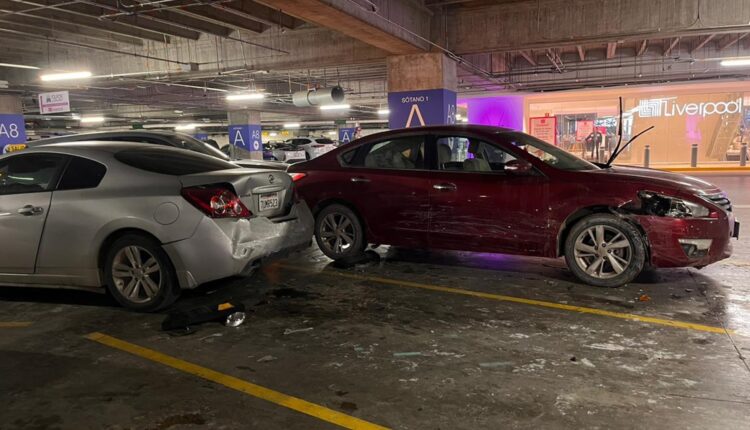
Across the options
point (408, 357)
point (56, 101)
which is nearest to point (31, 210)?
point (408, 357)

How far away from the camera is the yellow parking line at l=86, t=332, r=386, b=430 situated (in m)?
2.91

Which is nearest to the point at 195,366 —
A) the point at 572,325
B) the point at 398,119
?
the point at 572,325

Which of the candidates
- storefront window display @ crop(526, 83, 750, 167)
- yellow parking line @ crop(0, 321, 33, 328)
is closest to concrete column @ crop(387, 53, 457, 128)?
yellow parking line @ crop(0, 321, 33, 328)

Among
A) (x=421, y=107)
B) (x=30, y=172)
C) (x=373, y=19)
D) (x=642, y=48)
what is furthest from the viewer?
(x=642, y=48)

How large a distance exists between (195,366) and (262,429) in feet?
3.39

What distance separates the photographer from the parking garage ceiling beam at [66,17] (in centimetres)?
1078

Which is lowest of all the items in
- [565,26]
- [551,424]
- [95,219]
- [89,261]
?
[551,424]

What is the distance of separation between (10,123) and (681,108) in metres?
27.9

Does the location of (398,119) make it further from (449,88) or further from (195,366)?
(195,366)

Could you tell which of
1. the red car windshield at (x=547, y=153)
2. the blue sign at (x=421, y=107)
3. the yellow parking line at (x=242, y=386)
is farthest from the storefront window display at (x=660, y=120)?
the yellow parking line at (x=242, y=386)

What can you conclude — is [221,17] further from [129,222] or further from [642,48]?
[642,48]

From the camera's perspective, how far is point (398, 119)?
13.5 meters

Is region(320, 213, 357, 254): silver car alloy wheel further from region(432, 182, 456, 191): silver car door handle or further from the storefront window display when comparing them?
the storefront window display

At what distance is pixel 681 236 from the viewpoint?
505cm
